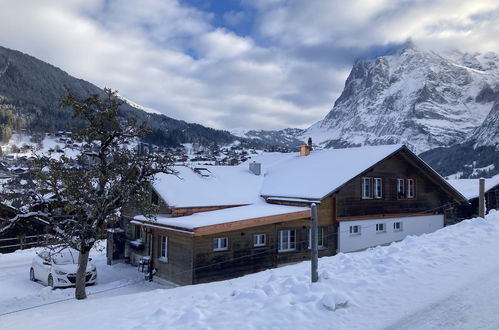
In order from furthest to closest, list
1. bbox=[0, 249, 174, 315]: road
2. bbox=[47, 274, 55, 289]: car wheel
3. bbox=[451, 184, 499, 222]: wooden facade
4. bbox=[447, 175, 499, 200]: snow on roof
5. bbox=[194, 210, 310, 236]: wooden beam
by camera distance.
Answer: bbox=[447, 175, 499, 200]: snow on roof
bbox=[451, 184, 499, 222]: wooden facade
bbox=[47, 274, 55, 289]: car wheel
bbox=[194, 210, 310, 236]: wooden beam
bbox=[0, 249, 174, 315]: road

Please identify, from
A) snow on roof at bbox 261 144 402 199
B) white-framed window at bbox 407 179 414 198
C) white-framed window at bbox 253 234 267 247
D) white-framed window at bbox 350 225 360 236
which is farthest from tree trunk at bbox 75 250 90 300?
white-framed window at bbox 407 179 414 198

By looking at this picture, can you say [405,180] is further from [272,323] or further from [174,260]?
[272,323]

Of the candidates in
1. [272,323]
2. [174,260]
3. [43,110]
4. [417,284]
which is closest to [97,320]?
[272,323]

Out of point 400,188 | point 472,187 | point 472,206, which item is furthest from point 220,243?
point 472,187

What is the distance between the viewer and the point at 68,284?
1675cm

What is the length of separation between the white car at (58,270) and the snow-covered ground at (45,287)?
36 centimetres

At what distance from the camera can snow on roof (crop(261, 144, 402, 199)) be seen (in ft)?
69.1

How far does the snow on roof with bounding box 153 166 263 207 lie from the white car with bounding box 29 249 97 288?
4977 mm

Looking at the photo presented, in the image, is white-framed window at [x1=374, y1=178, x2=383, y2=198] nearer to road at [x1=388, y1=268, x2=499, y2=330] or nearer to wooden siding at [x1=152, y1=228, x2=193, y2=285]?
wooden siding at [x1=152, y1=228, x2=193, y2=285]

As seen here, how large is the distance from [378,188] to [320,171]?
12.0ft

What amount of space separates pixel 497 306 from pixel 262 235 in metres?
12.4

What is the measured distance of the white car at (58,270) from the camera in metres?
16.7

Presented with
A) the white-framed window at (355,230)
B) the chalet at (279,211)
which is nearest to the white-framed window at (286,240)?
the chalet at (279,211)

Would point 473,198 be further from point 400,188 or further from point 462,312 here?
point 462,312
